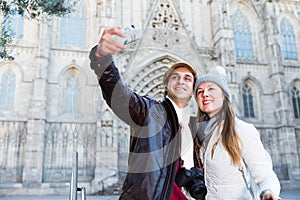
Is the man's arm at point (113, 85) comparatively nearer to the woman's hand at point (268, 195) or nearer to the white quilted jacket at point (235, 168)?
the white quilted jacket at point (235, 168)

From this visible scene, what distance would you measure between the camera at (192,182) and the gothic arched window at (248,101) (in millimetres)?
18093

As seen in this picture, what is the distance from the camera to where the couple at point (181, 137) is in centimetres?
150

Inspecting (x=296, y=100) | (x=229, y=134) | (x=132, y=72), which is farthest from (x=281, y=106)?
(x=229, y=134)

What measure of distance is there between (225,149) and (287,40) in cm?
2255

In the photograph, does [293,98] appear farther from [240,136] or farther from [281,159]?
[240,136]

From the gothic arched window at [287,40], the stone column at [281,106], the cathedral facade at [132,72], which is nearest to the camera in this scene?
the cathedral facade at [132,72]

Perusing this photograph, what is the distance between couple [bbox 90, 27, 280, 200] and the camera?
59.1 inches

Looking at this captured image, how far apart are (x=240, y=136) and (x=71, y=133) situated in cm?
1448

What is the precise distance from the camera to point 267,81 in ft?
63.3

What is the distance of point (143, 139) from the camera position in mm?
1576

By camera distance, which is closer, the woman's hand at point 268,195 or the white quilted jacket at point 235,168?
the woman's hand at point 268,195

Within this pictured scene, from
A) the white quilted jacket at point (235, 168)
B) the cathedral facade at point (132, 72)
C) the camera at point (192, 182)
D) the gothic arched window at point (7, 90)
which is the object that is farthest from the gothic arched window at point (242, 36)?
the camera at point (192, 182)

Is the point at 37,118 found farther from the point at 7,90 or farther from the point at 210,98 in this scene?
the point at 210,98

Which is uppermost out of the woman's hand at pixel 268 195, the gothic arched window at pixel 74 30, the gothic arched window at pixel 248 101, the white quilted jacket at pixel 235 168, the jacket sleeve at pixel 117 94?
the gothic arched window at pixel 74 30
